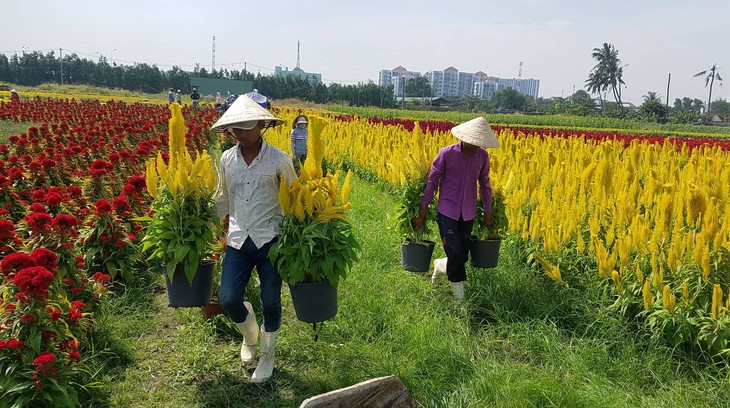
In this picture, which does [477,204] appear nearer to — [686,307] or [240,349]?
[686,307]

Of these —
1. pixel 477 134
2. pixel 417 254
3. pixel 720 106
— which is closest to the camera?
pixel 477 134

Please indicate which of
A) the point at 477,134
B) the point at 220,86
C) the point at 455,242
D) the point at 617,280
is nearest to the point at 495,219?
the point at 455,242

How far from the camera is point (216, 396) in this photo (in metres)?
2.62

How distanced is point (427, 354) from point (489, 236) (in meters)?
1.23

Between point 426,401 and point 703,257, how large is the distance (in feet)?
5.76

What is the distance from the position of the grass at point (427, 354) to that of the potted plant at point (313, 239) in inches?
20.2

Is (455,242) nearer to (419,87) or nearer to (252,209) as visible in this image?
(252,209)

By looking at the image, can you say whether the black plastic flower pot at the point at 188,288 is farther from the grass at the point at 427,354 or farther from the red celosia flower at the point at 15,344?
the red celosia flower at the point at 15,344

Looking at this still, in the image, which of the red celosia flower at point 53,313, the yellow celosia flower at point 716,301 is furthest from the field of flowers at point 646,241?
the red celosia flower at point 53,313

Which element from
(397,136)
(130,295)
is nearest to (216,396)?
(130,295)

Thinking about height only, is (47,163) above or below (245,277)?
above

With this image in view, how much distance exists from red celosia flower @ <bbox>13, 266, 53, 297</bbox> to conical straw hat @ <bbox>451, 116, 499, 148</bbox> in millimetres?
2406

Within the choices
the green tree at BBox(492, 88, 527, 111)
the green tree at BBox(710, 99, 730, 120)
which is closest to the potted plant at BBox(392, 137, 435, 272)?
the green tree at BBox(492, 88, 527, 111)

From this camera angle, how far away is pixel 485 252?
369cm
